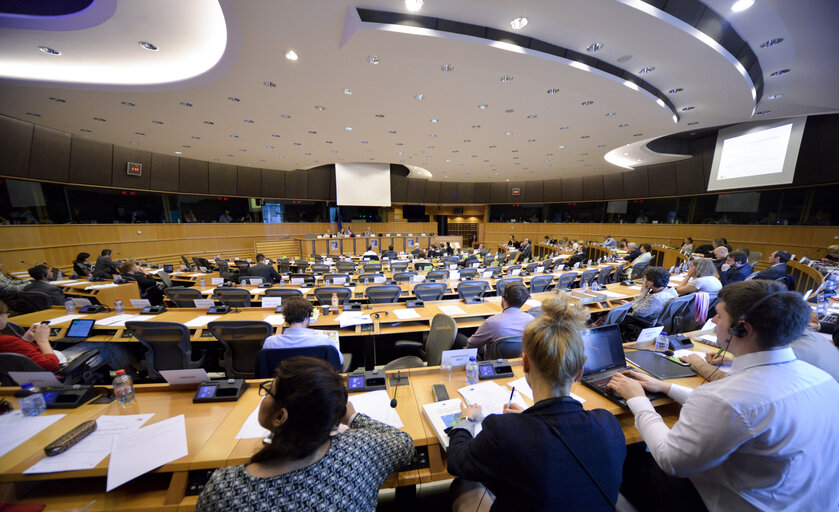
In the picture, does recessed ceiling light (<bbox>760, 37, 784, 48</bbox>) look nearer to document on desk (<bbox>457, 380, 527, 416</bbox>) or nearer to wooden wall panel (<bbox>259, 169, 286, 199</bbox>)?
document on desk (<bbox>457, 380, 527, 416</bbox>)

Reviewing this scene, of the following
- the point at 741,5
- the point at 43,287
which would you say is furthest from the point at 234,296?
the point at 741,5

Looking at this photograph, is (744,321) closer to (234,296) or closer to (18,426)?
(18,426)

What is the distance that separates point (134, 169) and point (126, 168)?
0.20m

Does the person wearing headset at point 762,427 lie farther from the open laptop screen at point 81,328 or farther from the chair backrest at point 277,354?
the open laptop screen at point 81,328

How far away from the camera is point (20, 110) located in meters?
5.89

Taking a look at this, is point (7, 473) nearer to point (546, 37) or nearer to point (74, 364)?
point (74, 364)

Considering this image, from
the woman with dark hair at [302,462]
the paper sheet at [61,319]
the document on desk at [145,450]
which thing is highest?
the woman with dark hair at [302,462]

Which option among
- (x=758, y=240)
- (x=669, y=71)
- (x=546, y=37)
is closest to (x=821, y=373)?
(x=546, y=37)

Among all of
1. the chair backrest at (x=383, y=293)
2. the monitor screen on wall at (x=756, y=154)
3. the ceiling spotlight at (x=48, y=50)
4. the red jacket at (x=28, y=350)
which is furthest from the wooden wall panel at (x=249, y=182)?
the monitor screen on wall at (x=756, y=154)

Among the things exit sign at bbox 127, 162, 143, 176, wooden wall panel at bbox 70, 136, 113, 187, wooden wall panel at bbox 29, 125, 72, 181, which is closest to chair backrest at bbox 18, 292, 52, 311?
wooden wall panel at bbox 29, 125, 72, 181

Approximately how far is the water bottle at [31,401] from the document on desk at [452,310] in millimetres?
3177

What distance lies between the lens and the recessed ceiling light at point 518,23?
132 inches

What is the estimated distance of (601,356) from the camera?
1.87 meters

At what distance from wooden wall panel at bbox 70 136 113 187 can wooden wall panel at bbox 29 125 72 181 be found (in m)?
0.16
